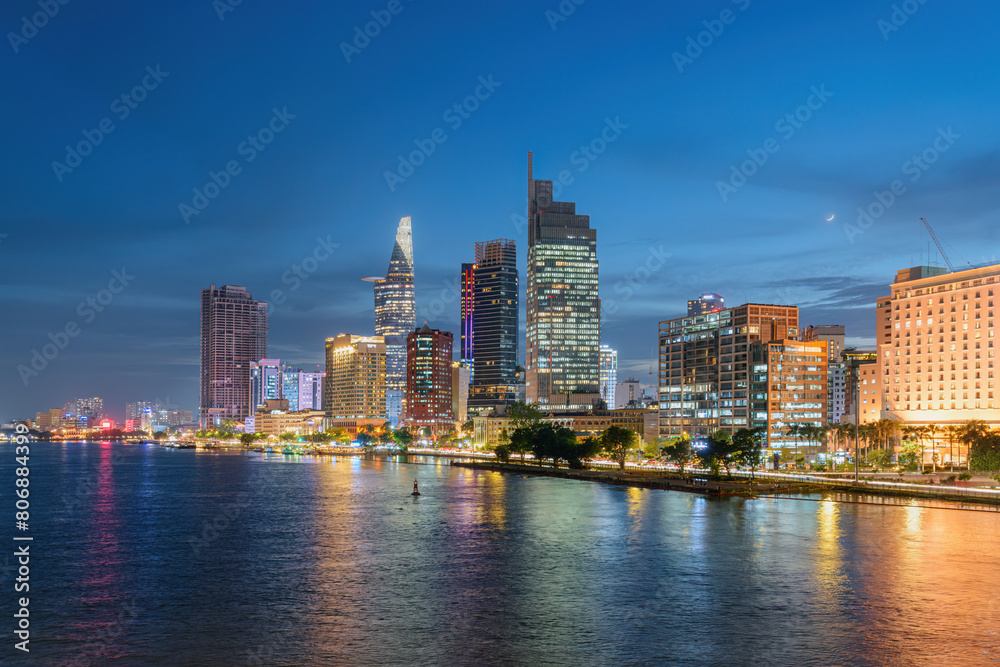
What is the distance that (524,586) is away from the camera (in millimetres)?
64562

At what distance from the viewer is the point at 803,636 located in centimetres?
5062

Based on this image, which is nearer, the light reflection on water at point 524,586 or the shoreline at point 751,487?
the light reflection on water at point 524,586

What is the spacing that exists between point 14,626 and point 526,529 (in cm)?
5252

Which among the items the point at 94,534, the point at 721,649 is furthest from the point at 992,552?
the point at 94,534

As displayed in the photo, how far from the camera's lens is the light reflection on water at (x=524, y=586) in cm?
4875

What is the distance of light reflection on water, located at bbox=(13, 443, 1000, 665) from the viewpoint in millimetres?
48750

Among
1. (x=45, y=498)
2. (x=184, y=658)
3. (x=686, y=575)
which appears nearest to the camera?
(x=184, y=658)

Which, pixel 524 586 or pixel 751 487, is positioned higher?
pixel 524 586

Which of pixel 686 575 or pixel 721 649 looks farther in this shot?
pixel 686 575

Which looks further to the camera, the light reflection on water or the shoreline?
the shoreline

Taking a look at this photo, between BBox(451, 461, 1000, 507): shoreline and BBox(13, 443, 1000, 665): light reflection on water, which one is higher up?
BBox(13, 443, 1000, 665): light reflection on water

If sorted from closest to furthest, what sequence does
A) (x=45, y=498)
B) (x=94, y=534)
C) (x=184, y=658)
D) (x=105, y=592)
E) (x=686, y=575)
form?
(x=184, y=658)
(x=105, y=592)
(x=686, y=575)
(x=94, y=534)
(x=45, y=498)

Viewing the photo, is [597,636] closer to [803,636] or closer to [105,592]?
[803,636]

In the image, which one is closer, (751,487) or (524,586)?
(524,586)
